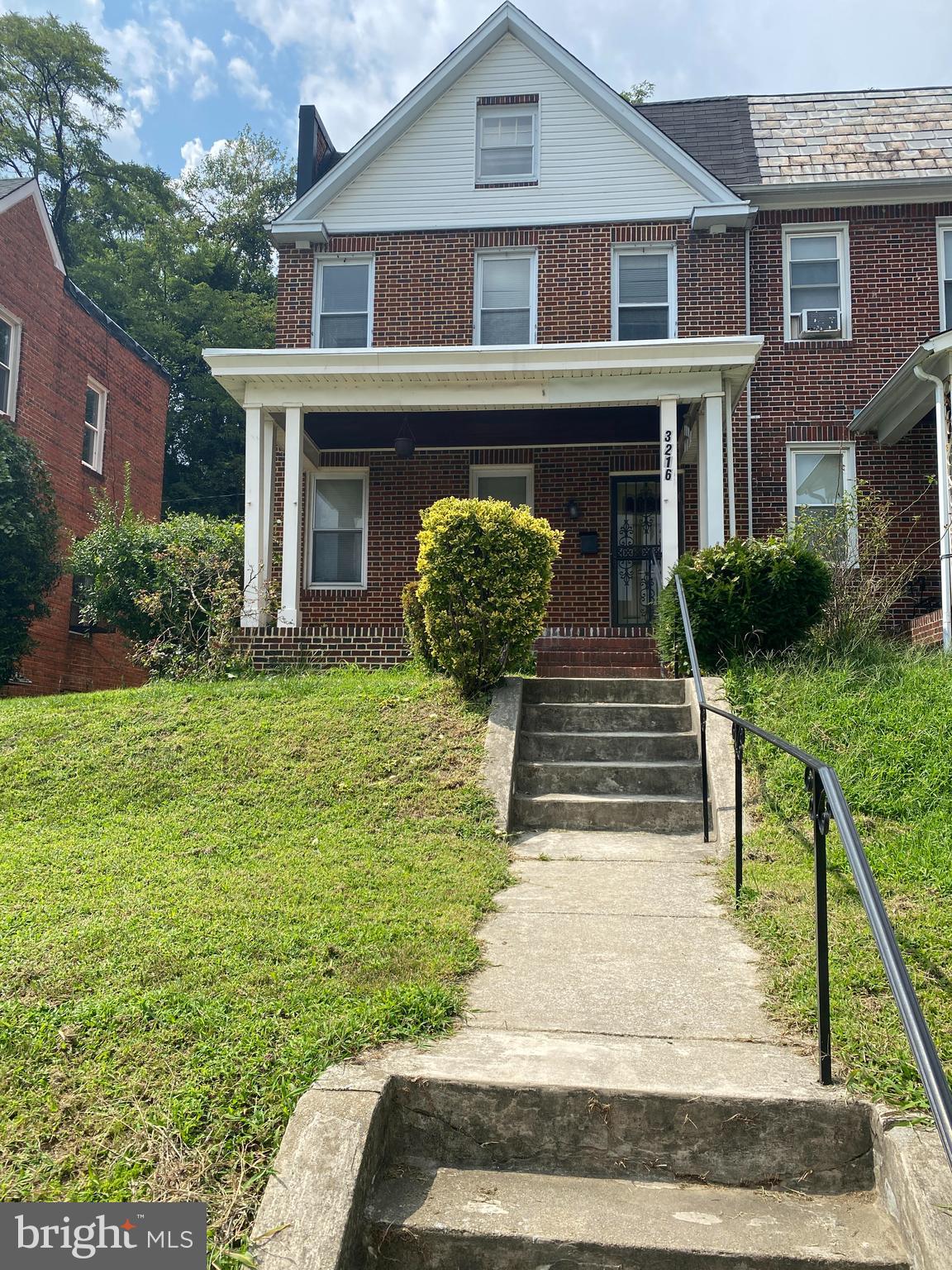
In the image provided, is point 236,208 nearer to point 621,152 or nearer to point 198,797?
point 621,152

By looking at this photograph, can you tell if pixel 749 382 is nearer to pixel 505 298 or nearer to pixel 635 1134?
pixel 505 298

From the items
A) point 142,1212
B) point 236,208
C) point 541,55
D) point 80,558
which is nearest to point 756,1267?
point 142,1212

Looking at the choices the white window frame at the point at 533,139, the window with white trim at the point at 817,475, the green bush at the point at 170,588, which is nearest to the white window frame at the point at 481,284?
the white window frame at the point at 533,139

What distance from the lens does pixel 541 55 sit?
49.4 ft

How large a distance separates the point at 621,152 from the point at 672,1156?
1432 centimetres

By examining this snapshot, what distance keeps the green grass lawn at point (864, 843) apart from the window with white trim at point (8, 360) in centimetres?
1333

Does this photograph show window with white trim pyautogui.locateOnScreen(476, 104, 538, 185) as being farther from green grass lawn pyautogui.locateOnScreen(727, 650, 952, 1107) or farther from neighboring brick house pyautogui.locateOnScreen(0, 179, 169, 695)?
green grass lawn pyautogui.locateOnScreen(727, 650, 952, 1107)

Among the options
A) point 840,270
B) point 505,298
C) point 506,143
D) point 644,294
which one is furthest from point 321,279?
point 840,270

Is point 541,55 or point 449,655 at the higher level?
point 541,55

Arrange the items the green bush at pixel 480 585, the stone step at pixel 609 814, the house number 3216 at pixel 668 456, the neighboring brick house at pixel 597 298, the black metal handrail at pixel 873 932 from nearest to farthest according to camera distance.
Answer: the black metal handrail at pixel 873 932 → the stone step at pixel 609 814 → the green bush at pixel 480 585 → the house number 3216 at pixel 668 456 → the neighboring brick house at pixel 597 298

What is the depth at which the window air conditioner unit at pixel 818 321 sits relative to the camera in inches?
552

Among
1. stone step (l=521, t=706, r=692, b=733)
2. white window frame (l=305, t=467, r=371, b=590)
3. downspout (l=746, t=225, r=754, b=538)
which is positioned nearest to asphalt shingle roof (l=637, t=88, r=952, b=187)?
downspout (l=746, t=225, r=754, b=538)

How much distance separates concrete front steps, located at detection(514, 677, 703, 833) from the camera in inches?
289

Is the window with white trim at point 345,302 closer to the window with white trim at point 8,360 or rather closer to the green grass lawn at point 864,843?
the window with white trim at point 8,360
